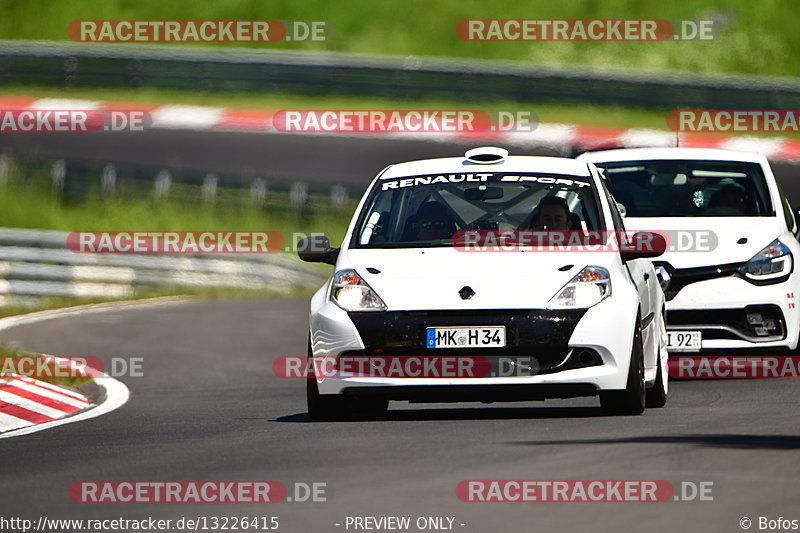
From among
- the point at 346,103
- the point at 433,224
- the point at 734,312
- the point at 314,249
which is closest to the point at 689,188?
the point at 734,312

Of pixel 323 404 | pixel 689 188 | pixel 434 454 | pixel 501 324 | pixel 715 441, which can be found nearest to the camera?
pixel 434 454

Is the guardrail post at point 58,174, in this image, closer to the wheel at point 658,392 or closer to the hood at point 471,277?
the wheel at point 658,392

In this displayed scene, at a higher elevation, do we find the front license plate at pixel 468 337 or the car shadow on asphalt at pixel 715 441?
the front license plate at pixel 468 337

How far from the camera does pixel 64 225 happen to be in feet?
85.7

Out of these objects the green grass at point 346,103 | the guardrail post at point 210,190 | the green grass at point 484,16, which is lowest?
the guardrail post at point 210,190

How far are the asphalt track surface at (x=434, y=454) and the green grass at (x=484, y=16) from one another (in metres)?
22.1

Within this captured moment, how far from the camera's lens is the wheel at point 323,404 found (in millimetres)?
10023

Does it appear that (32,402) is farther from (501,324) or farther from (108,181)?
(108,181)

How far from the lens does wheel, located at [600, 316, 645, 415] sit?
9.80 m

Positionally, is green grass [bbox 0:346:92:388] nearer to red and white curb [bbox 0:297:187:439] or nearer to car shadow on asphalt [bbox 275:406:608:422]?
red and white curb [bbox 0:297:187:439]

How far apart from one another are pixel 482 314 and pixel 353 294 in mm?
767

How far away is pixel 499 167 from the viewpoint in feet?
35.7

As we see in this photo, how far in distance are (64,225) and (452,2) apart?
44.7 feet

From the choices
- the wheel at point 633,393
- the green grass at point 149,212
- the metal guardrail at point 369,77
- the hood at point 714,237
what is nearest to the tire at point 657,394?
the wheel at point 633,393
